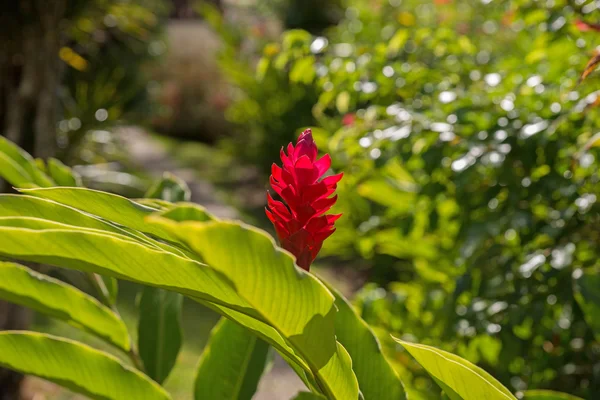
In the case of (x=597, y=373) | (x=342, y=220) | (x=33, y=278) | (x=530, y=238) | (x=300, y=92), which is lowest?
(x=300, y=92)

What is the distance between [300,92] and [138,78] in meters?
1.94

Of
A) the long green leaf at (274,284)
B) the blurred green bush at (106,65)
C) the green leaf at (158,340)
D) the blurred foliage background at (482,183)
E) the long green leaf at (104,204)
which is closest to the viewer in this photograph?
the long green leaf at (274,284)

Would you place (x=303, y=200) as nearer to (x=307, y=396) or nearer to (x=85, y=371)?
(x=307, y=396)

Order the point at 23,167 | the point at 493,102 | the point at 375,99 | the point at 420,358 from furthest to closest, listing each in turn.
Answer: the point at 375,99 → the point at 493,102 → the point at 23,167 → the point at 420,358

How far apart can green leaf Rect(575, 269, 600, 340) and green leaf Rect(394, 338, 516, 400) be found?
0.65 metres

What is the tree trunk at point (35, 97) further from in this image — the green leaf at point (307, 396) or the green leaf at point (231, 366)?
the green leaf at point (307, 396)

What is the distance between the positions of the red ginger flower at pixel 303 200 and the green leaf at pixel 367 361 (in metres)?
0.24

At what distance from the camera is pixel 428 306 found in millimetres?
1969

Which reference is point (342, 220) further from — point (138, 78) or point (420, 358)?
point (138, 78)

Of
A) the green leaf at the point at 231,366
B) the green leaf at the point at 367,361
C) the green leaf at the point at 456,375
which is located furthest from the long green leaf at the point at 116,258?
the green leaf at the point at 231,366

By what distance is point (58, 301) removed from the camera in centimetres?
98

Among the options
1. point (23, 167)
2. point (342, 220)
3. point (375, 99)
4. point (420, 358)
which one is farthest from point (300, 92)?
point (420, 358)

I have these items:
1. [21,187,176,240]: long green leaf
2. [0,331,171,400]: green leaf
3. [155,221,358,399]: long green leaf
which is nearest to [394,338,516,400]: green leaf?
[155,221,358,399]: long green leaf

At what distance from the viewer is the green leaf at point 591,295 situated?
49.8 inches
